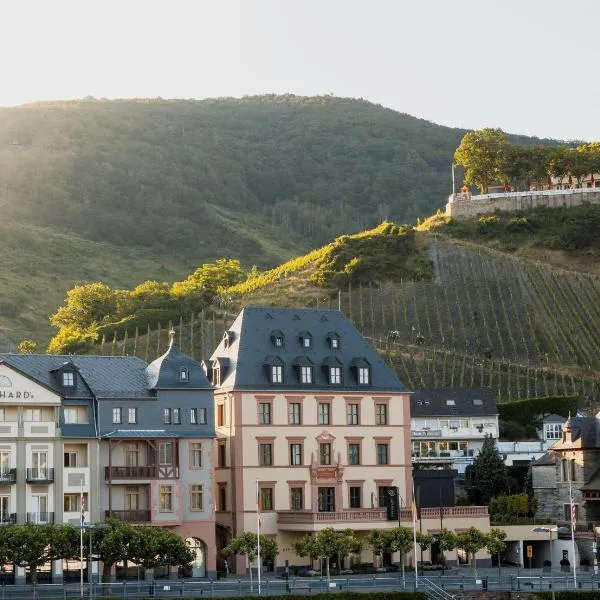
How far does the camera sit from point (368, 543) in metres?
85.5

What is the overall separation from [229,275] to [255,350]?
82940 millimetres

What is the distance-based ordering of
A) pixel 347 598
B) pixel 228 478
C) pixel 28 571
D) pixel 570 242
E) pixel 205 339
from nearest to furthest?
pixel 347 598 → pixel 28 571 → pixel 228 478 → pixel 205 339 → pixel 570 242

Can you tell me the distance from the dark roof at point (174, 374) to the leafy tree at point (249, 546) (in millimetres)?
8965

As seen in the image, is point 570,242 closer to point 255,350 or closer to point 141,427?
point 255,350

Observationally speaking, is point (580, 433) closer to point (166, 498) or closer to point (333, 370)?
point (333, 370)

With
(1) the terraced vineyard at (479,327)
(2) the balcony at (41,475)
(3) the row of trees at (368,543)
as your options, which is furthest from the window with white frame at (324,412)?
(1) the terraced vineyard at (479,327)

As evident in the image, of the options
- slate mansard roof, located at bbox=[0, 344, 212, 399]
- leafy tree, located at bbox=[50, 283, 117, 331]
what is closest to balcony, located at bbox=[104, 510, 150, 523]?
slate mansard roof, located at bbox=[0, 344, 212, 399]

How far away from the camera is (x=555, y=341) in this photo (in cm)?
14075

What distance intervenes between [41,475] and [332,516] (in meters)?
17.0

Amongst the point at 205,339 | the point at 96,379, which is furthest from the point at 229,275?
the point at 96,379

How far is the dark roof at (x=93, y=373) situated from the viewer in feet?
266

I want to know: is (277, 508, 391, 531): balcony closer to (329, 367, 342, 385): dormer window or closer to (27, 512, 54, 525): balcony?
(329, 367, 342, 385): dormer window

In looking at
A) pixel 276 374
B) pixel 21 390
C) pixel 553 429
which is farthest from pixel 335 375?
pixel 553 429

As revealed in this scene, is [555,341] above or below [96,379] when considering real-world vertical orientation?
above
